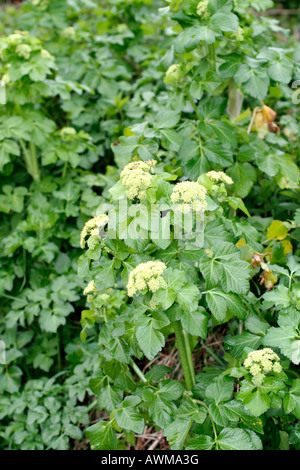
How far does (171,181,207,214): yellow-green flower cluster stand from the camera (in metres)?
1.20

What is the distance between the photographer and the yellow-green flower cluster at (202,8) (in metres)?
1.67

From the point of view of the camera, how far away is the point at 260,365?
1180 millimetres

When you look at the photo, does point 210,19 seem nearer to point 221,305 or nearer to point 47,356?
point 221,305

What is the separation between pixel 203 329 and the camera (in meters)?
1.19

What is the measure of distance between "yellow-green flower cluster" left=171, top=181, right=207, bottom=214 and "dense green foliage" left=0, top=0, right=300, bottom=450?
50mm

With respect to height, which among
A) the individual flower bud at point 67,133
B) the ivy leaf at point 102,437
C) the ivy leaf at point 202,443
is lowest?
the ivy leaf at point 102,437

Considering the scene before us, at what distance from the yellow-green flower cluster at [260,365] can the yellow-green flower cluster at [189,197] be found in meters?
0.41

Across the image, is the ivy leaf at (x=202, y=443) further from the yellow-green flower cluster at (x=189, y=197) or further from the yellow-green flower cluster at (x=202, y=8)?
the yellow-green flower cluster at (x=202, y=8)

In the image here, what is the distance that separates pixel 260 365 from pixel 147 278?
0.38 meters

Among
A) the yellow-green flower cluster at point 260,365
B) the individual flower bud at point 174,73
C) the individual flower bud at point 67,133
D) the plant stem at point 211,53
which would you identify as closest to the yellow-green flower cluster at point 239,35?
the plant stem at point 211,53

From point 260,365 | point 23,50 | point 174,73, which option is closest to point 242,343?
point 260,365

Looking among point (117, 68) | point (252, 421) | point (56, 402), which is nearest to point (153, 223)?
point (252, 421)

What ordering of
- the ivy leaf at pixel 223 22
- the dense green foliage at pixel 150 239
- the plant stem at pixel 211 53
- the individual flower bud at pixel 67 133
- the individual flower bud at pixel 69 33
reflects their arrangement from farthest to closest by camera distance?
the individual flower bud at pixel 69 33, the individual flower bud at pixel 67 133, the plant stem at pixel 211 53, the ivy leaf at pixel 223 22, the dense green foliage at pixel 150 239

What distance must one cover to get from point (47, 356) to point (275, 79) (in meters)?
1.55
